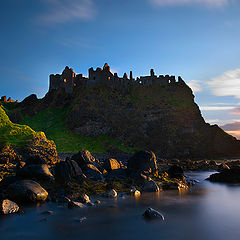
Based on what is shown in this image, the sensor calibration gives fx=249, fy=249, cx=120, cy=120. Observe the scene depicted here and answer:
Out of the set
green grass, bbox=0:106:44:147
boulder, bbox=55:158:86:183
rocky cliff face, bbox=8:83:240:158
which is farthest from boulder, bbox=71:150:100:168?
rocky cliff face, bbox=8:83:240:158

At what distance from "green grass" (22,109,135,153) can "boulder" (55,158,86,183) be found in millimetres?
60465

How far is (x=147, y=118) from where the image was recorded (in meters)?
109

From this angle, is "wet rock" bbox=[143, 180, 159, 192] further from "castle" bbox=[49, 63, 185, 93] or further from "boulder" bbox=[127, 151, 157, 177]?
"castle" bbox=[49, 63, 185, 93]

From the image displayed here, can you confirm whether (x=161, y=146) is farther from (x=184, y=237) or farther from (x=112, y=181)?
(x=184, y=237)

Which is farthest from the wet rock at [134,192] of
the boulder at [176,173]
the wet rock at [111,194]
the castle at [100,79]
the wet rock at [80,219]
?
the castle at [100,79]

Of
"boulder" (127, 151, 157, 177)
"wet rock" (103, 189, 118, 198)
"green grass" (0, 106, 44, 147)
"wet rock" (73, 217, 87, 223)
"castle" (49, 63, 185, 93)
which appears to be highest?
"castle" (49, 63, 185, 93)

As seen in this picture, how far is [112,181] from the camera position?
Answer: 28281 mm

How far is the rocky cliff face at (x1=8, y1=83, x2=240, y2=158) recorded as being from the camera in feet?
323

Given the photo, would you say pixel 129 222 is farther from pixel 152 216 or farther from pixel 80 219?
pixel 80 219

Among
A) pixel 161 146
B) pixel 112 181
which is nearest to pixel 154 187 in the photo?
pixel 112 181

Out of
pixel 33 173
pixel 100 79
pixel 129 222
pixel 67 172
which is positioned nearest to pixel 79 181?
pixel 67 172

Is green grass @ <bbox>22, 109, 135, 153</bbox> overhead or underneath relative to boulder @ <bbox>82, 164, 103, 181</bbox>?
overhead

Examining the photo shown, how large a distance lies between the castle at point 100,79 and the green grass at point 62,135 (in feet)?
46.9

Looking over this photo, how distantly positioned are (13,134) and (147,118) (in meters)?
74.1
